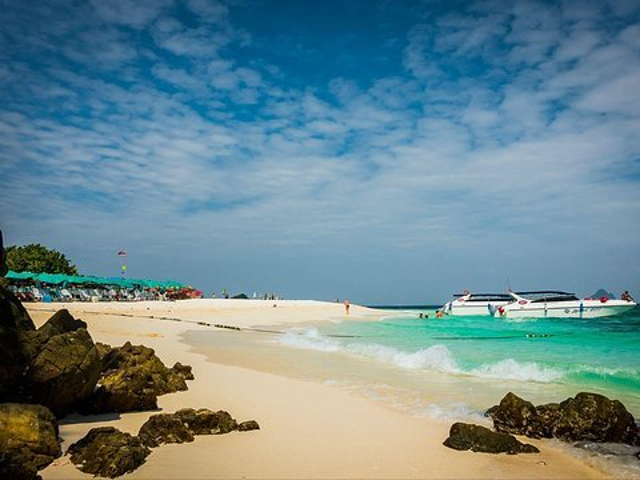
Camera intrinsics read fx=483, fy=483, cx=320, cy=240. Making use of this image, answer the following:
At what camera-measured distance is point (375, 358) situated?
765 inches

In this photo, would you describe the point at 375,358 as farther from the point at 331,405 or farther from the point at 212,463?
the point at 212,463

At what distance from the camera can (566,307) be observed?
5541cm

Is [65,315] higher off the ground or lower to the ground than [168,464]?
higher

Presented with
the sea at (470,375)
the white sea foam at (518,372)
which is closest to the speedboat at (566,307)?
the sea at (470,375)

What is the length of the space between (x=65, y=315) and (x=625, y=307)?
2442 inches

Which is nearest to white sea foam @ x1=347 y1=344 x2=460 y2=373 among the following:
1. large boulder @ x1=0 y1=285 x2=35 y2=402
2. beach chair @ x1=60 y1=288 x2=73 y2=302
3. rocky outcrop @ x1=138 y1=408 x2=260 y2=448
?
rocky outcrop @ x1=138 y1=408 x2=260 y2=448

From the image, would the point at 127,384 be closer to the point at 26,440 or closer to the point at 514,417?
the point at 26,440

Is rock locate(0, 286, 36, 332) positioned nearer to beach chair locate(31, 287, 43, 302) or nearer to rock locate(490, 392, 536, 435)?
rock locate(490, 392, 536, 435)

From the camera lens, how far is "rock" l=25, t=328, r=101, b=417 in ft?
22.8

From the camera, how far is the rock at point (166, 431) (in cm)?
661

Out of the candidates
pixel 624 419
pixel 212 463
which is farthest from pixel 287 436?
pixel 624 419

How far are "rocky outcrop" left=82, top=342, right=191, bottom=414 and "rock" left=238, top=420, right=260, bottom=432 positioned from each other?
200 centimetres

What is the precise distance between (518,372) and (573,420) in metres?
8.01

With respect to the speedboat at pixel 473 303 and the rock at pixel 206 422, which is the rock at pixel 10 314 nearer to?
the rock at pixel 206 422
